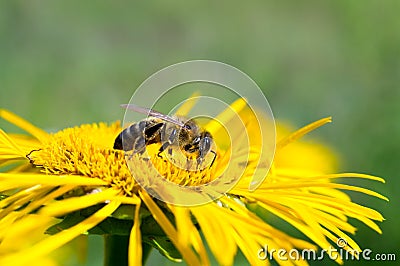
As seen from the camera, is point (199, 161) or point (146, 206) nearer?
point (146, 206)

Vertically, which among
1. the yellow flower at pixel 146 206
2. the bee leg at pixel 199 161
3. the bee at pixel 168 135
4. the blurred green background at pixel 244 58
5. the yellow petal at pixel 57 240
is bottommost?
the yellow petal at pixel 57 240

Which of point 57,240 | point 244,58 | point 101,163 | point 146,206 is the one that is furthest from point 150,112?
point 244,58

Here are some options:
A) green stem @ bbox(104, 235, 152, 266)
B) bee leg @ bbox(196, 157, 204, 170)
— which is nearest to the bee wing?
bee leg @ bbox(196, 157, 204, 170)

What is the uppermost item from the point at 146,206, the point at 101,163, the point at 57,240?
the point at 101,163

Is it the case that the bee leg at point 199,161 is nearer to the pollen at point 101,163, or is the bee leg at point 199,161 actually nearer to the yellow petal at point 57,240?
the pollen at point 101,163

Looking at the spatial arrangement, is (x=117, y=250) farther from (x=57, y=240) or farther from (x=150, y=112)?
(x=150, y=112)

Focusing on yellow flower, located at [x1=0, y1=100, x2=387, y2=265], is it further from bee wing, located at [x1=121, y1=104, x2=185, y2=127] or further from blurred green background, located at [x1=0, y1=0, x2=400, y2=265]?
blurred green background, located at [x1=0, y1=0, x2=400, y2=265]

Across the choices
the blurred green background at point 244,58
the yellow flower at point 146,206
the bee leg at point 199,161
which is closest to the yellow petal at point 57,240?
the yellow flower at point 146,206
